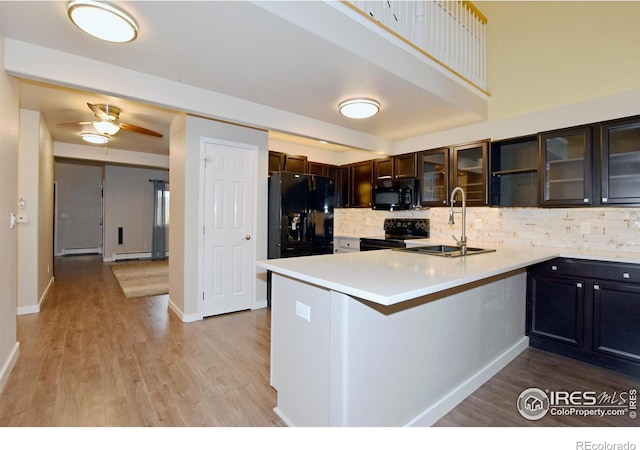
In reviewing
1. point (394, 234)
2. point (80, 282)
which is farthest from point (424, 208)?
point (80, 282)

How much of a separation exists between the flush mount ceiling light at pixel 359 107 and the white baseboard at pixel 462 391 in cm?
247

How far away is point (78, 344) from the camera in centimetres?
290

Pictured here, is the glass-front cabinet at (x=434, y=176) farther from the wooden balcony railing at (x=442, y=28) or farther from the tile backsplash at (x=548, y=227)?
the wooden balcony railing at (x=442, y=28)

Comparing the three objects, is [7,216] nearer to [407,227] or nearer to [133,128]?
[133,128]

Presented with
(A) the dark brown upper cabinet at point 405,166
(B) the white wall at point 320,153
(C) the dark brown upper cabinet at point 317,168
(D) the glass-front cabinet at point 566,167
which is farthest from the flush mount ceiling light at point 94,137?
(D) the glass-front cabinet at point 566,167

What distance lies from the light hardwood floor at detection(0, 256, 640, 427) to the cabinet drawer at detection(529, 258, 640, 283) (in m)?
0.74

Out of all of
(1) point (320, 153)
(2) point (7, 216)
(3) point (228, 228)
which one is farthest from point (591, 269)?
(2) point (7, 216)

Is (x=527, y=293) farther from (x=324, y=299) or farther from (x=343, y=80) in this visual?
(x=343, y=80)

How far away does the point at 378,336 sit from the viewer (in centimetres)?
161

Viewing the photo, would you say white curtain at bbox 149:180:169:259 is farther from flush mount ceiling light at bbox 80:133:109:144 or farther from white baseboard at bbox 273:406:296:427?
white baseboard at bbox 273:406:296:427

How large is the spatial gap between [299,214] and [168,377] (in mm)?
2385

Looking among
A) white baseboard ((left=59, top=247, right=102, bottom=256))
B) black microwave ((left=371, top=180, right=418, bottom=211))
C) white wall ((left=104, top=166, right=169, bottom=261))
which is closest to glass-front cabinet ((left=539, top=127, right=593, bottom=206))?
black microwave ((left=371, top=180, right=418, bottom=211))

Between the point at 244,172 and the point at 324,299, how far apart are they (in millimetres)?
2773

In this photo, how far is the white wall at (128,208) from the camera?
7.91m
